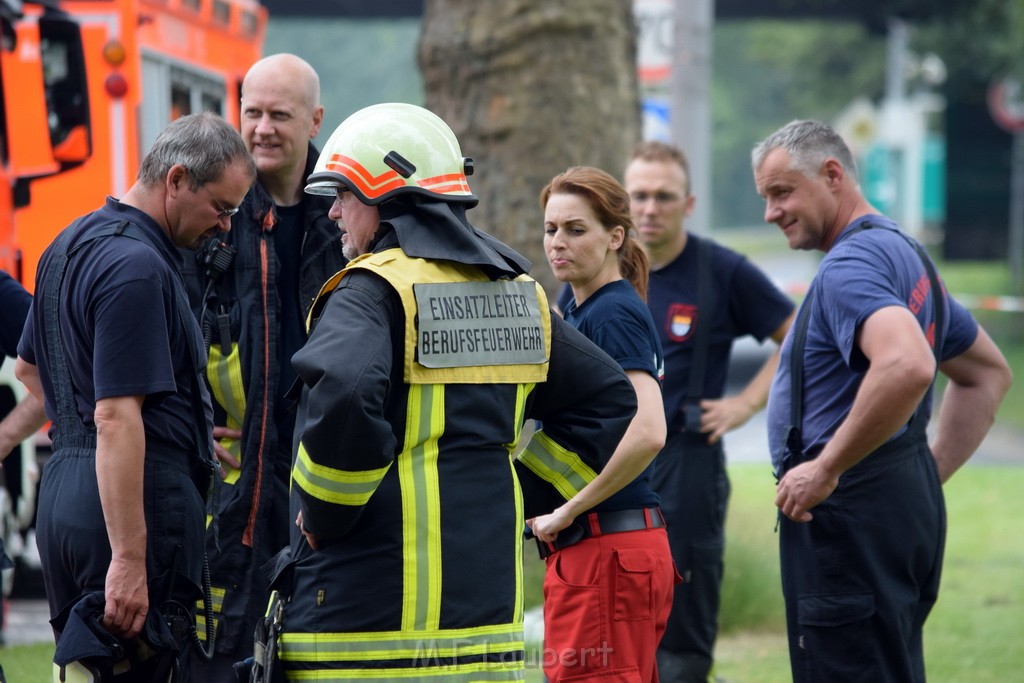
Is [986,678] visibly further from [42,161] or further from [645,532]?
[42,161]

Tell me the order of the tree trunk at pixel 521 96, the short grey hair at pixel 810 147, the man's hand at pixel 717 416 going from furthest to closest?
the tree trunk at pixel 521 96 < the man's hand at pixel 717 416 < the short grey hair at pixel 810 147

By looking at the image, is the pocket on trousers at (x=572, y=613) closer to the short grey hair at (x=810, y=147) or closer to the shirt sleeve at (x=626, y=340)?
the shirt sleeve at (x=626, y=340)

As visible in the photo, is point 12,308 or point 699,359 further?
point 699,359

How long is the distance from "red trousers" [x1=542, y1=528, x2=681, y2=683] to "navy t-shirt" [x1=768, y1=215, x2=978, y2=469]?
576mm

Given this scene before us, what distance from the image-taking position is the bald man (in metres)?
4.16

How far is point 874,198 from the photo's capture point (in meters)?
27.2

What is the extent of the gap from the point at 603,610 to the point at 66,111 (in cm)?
460

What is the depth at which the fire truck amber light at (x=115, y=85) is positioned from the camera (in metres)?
7.24

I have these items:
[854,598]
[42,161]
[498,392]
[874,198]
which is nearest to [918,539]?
[854,598]

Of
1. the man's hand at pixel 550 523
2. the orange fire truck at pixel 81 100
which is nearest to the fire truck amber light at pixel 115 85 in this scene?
the orange fire truck at pixel 81 100

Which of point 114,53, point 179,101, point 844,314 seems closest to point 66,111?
point 114,53

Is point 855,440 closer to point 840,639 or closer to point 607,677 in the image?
point 840,639

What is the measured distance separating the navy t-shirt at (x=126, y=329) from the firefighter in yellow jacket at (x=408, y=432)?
1.54ft

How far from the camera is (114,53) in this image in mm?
7266
